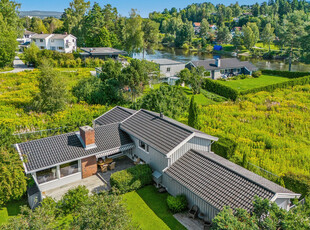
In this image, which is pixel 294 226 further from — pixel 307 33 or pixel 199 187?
pixel 307 33

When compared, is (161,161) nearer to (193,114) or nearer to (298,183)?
(193,114)

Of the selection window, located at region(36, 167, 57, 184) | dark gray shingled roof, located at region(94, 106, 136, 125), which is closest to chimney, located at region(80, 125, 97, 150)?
window, located at region(36, 167, 57, 184)

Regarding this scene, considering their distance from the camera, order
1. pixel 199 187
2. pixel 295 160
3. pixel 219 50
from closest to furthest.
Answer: pixel 199 187 < pixel 295 160 < pixel 219 50

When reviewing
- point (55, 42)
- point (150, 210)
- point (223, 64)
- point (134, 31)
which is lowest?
point (150, 210)

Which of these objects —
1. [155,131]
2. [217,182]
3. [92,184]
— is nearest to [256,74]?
[155,131]

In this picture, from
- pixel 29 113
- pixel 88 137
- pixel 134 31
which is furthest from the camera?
pixel 134 31

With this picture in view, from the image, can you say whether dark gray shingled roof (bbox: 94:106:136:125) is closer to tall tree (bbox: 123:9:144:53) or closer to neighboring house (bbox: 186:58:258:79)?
neighboring house (bbox: 186:58:258:79)

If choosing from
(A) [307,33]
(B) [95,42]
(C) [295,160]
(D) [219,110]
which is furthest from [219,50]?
(C) [295,160]
